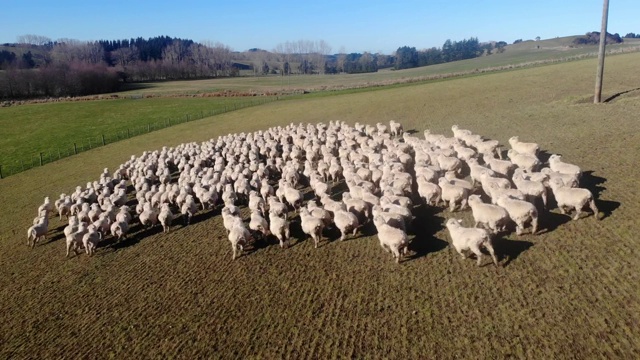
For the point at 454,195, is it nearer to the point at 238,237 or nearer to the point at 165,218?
the point at 238,237

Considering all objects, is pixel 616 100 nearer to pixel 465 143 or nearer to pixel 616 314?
pixel 465 143

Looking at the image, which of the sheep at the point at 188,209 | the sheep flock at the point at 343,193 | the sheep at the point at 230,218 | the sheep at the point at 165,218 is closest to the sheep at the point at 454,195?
the sheep flock at the point at 343,193

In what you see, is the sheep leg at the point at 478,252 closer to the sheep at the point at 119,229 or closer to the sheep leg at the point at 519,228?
the sheep leg at the point at 519,228

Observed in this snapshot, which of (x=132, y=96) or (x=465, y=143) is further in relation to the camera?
(x=132, y=96)

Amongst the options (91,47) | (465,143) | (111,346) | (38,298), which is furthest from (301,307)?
(91,47)

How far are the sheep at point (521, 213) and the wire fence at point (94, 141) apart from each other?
40.5 metres

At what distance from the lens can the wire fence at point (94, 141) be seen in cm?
4028

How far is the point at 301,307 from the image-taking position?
1228 centimetres

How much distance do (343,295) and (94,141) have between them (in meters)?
46.5

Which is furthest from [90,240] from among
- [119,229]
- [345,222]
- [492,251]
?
[492,251]

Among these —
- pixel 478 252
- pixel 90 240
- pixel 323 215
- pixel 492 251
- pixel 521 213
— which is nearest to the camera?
pixel 492 251

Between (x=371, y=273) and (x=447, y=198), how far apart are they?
5.14m

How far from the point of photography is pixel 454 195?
645 inches

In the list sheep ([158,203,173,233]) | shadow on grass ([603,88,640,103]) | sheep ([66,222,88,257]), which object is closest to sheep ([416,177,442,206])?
sheep ([158,203,173,233])
